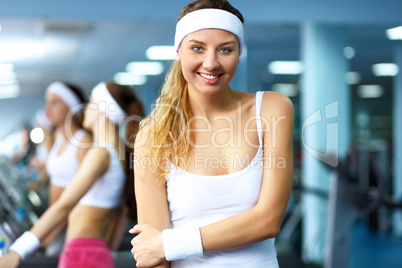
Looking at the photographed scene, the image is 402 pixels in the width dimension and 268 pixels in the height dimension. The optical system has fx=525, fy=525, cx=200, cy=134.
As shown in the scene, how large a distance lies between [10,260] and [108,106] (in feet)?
2.63

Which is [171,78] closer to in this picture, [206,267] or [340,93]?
[206,267]

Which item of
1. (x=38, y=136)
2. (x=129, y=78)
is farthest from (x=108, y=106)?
(x=129, y=78)

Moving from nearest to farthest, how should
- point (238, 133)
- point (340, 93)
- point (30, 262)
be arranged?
point (238, 133) < point (30, 262) < point (340, 93)

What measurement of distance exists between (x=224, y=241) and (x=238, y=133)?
0.91 ft

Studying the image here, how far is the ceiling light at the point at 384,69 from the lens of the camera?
9.88 metres

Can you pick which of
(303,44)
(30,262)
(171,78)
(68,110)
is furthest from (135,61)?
(171,78)

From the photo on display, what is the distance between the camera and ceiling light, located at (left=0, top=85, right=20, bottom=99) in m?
11.3

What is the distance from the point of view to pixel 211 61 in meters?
1.23

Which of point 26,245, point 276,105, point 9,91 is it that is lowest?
point 26,245

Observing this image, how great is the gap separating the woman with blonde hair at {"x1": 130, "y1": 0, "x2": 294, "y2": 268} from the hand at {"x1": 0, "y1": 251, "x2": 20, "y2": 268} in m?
0.67

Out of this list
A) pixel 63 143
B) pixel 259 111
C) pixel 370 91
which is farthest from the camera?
pixel 370 91

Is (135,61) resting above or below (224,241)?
above

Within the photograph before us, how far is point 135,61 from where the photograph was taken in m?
8.30

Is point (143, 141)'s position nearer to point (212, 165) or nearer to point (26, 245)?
point (212, 165)
